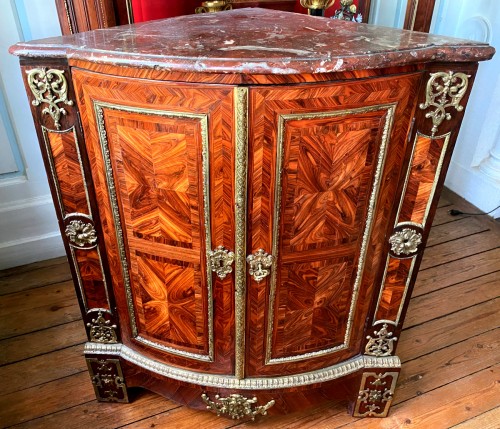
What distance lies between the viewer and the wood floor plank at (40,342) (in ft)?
4.83

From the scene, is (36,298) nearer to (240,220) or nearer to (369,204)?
(240,220)

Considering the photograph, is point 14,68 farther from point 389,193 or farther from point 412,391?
point 412,391

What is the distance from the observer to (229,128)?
83 cm

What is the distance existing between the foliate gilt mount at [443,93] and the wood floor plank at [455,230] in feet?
3.83

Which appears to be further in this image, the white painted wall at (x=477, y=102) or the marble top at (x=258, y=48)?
the white painted wall at (x=477, y=102)

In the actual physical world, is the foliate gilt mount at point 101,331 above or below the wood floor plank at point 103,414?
above

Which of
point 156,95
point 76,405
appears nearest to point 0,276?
point 76,405

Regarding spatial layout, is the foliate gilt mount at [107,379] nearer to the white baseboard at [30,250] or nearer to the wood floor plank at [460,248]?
the white baseboard at [30,250]

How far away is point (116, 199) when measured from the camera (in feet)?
3.22

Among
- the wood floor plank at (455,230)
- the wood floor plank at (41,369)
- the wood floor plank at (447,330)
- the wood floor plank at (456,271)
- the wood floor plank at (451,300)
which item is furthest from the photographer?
the wood floor plank at (455,230)

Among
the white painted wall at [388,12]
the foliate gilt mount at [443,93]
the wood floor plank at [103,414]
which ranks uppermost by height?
the foliate gilt mount at [443,93]

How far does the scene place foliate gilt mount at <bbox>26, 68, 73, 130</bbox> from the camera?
0.87 metres

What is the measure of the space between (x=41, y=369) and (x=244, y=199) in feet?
3.05

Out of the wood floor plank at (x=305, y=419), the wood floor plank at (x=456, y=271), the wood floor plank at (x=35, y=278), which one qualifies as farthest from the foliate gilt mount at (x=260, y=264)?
the wood floor plank at (x=35, y=278)
